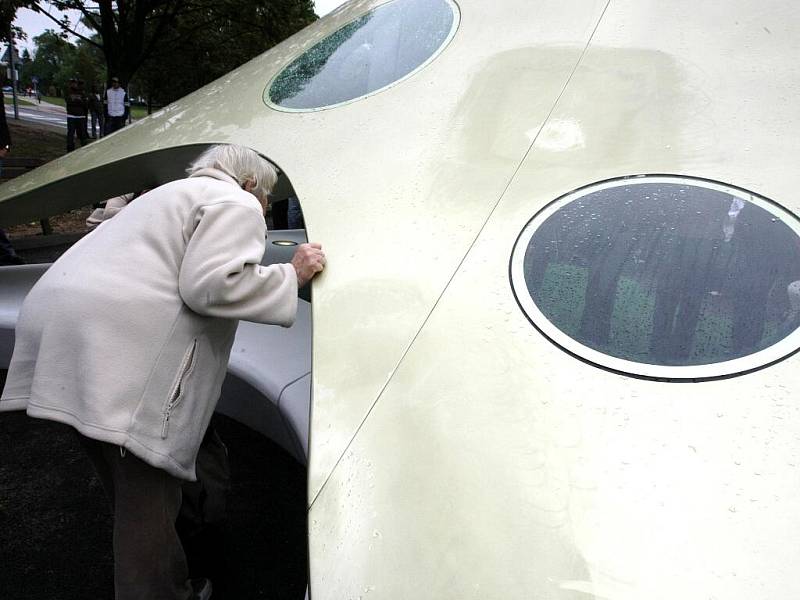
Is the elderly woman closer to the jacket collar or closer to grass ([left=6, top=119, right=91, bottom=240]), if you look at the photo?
the jacket collar

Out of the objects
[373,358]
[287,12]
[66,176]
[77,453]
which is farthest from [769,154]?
[287,12]

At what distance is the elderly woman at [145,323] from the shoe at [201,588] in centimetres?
63

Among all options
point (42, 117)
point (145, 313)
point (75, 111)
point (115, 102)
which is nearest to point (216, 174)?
point (145, 313)

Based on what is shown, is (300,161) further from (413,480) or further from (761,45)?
(761,45)

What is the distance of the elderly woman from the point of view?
162 centimetres

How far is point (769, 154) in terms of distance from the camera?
1.80 metres

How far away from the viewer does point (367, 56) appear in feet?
10.1

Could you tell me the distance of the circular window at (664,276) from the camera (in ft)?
4.82

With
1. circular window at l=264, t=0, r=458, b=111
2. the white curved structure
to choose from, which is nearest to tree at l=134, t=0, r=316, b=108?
circular window at l=264, t=0, r=458, b=111

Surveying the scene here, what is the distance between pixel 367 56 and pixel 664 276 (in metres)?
2.04

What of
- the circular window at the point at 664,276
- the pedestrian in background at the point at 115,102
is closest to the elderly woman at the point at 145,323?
the circular window at the point at 664,276

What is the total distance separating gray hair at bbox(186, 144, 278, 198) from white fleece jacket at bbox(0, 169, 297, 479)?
0.18 metres

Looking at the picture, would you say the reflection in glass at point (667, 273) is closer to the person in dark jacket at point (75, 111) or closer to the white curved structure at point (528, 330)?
the white curved structure at point (528, 330)

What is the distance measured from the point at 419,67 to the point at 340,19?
1156 millimetres
